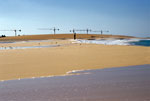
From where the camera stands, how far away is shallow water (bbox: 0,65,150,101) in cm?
528

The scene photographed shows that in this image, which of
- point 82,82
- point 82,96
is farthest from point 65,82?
point 82,96

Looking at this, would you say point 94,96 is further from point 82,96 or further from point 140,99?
point 140,99

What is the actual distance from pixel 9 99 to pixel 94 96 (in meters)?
2.15

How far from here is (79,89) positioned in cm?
609

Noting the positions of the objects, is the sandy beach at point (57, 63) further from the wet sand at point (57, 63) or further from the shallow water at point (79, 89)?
the shallow water at point (79, 89)

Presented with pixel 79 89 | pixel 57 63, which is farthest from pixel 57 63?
pixel 79 89

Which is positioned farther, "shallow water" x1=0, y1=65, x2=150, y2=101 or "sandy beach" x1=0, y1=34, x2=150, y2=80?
"sandy beach" x1=0, y1=34, x2=150, y2=80

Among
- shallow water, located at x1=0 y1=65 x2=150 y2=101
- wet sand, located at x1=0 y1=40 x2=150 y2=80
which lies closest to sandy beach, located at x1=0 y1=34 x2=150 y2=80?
wet sand, located at x1=0 y1=40 x2=150 y2=80

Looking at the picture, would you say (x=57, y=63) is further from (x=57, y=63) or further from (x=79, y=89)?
(x=79, y=89)

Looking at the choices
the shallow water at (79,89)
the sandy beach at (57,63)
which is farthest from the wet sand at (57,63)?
the shallow water at (79,89)

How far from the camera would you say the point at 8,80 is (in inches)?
301

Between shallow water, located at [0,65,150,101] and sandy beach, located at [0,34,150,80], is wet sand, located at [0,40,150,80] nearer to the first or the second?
sandy beach, located at [0,34,150,80]

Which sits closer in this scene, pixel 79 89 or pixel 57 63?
pixel 79 89

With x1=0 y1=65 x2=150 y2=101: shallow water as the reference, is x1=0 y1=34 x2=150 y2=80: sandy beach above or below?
above
